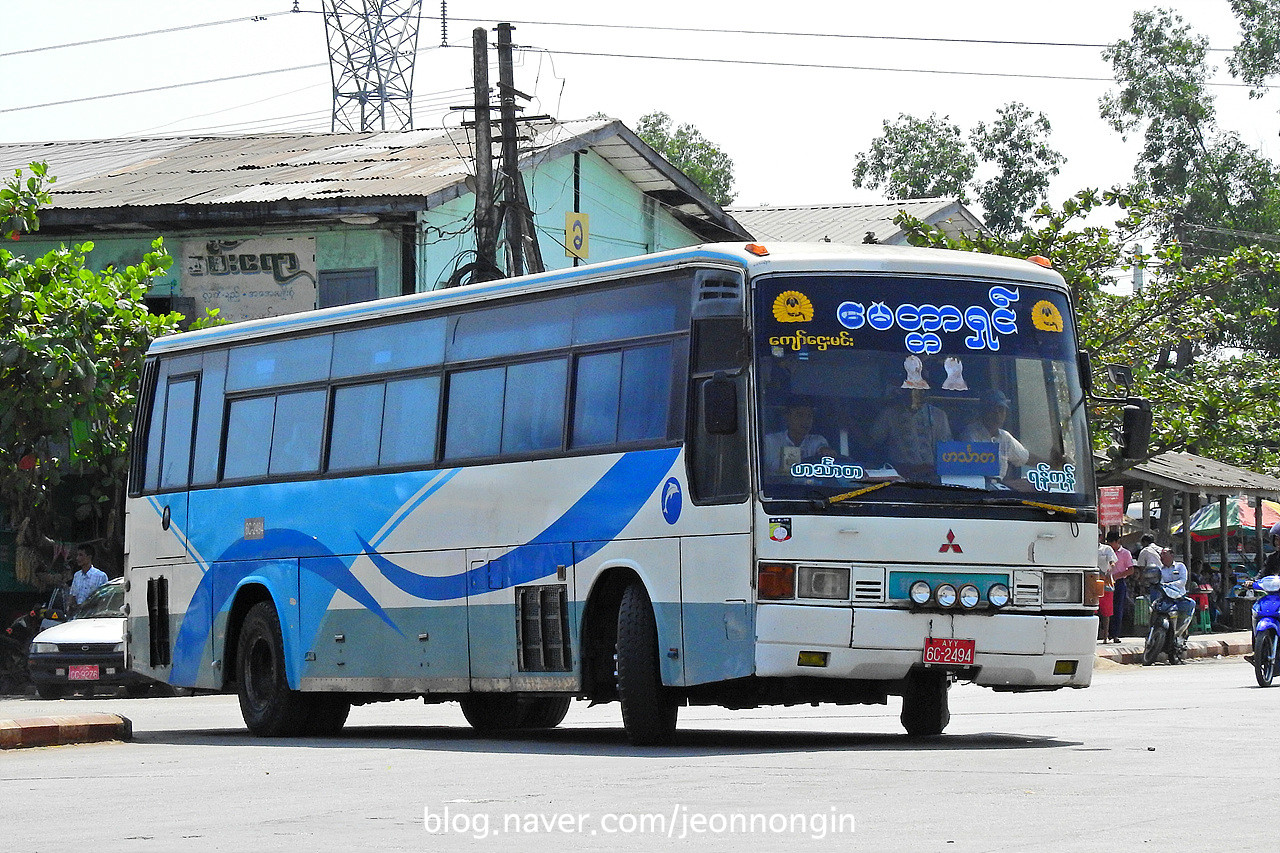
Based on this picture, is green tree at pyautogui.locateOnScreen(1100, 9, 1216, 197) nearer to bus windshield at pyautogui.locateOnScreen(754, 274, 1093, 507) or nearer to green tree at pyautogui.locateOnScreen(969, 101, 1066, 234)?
green tree at pyautogui.locateOnScreen(969, 101, 1066, 234)

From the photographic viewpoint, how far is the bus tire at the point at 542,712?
16.1 meters

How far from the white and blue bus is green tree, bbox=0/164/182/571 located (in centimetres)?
1031

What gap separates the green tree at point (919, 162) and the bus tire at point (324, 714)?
46.2 meters

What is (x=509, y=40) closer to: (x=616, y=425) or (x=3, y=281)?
(x=3, y=281)

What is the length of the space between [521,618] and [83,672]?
11024 mm

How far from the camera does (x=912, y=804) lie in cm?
859

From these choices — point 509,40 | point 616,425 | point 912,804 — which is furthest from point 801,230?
point 912,804

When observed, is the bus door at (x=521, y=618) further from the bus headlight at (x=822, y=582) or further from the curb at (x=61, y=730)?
the curb at (x=61, y=730)

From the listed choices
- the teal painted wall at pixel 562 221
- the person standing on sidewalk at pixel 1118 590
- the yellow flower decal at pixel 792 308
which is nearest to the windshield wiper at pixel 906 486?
the yellow flower decal at pixel 792 308

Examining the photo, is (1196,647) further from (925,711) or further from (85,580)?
(925,711)

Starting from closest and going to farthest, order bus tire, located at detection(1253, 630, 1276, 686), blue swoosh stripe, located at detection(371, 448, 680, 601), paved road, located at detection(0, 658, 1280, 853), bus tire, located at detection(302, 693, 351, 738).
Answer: paved road, located at detection(0, 658, 1280, 853), blue swoosh stripe, located at detection(371, 448, 680, 601), bus tire, located at detection(302, 693, 351, 738), bus tire, located at detection(1253, 630, 1276, 686)

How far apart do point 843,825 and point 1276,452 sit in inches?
1760

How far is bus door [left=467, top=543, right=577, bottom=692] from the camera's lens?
519 inches

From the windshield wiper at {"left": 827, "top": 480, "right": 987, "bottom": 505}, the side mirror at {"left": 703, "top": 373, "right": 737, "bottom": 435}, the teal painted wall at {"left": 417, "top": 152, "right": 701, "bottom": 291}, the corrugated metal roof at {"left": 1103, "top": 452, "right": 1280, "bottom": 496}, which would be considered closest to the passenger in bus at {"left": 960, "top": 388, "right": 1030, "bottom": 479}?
the windshield wiper at {"left": 827, "top": 480, "right": 987, "bottom": 505}
